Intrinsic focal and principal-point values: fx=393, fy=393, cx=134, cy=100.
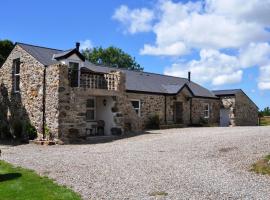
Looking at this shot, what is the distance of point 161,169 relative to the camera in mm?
11906

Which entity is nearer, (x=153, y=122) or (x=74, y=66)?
(x=74, y=66)

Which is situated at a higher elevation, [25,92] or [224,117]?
[25,92]

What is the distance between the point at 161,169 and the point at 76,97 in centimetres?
1032

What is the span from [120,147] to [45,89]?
20.5 feet

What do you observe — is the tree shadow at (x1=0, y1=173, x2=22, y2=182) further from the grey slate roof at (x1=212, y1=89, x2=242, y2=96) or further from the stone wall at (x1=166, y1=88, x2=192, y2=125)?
the grey slate roof at (x1=212, y1=89, x2=242, y2=96)

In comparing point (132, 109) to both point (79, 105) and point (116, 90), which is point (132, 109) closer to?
point (116, 90)

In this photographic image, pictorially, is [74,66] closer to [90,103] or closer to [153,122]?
[90,103]

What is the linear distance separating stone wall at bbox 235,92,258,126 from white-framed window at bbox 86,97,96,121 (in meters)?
17.4

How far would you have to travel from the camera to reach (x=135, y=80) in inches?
1193

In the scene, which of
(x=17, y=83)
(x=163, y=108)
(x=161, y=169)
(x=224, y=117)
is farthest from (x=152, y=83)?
(x=161, y=169)

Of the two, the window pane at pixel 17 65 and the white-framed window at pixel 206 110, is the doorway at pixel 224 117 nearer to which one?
the white-framed window at pixel 206 110

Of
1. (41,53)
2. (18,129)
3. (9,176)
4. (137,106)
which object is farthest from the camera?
(137,106)

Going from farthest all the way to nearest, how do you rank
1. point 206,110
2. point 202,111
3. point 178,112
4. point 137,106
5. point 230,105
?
point 230,105
point 206,110
point 202,111
point 178,112
point 137,106

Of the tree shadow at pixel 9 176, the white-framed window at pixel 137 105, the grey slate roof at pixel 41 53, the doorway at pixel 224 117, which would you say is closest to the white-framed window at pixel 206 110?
the doorway at pixel 224 117
